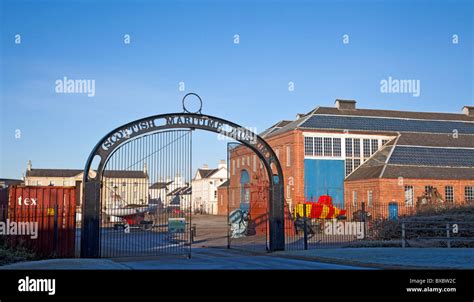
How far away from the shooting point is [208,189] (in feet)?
298

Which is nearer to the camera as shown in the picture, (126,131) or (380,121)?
(126,131)

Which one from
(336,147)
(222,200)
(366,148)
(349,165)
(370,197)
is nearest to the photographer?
(370,197)

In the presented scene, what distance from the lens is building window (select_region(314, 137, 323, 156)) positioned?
54438 mm

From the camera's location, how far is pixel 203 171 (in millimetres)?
Answer: 98125

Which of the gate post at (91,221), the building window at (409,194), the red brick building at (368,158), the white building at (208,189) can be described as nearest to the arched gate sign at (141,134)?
the gate post at (91,221)

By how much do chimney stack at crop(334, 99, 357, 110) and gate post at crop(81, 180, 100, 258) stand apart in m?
45.1

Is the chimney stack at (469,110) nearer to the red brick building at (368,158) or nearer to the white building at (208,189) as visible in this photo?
the red brick building at (368,158)

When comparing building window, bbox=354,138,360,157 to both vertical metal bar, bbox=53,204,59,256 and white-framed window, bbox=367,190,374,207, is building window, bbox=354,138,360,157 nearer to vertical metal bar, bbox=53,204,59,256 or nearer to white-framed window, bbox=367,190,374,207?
white-framed window, bbox=367,190,374,207

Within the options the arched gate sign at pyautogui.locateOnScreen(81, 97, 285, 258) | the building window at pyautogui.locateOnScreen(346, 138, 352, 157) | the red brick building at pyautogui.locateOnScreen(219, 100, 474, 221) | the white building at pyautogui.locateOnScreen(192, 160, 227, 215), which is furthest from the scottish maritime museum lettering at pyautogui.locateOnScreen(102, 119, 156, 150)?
the white building at pyautogui.locateOnScreen(192, 160, 227, 215)

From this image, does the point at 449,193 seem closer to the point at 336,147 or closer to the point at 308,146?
the point at 336,147

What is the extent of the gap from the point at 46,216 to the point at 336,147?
132 feet

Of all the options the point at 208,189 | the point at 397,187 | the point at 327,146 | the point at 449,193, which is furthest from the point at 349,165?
the point at 208,189
